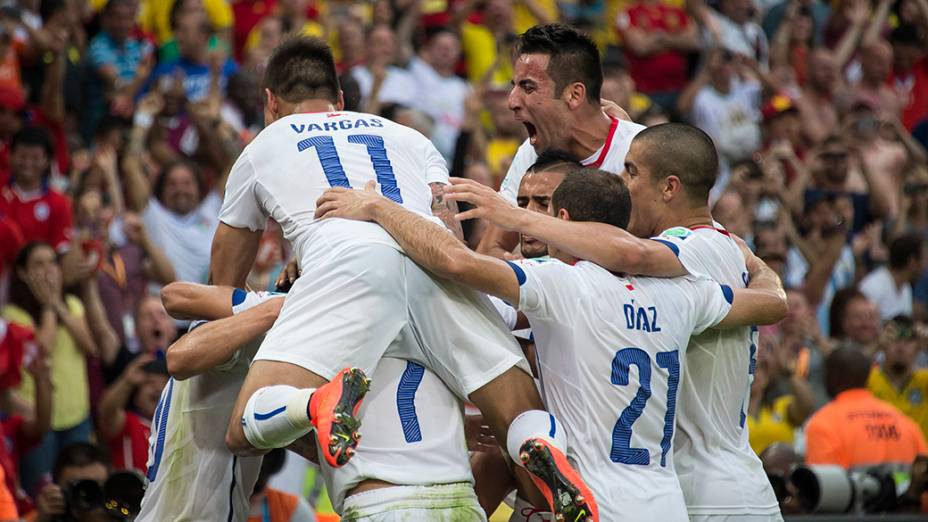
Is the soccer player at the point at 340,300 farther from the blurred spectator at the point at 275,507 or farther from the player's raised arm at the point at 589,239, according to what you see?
the blurred spectator at the point at 275,507

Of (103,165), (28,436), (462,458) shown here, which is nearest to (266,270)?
(103,165)

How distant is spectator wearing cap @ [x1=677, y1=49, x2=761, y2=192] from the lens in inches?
593

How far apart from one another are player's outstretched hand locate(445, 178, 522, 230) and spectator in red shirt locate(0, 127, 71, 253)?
5604 mm

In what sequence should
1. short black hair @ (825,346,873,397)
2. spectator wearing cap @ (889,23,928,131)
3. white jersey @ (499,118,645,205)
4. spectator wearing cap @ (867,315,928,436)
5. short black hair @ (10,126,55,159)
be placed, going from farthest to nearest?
spectator wearing cap @ (889,23,928,131) → spectator wearing cap @ (867,315,928,436) → short black hair @ (10,126,55,159) → short black hair @ (825,346,873,397) → white jersey @ (499,118,645,205)

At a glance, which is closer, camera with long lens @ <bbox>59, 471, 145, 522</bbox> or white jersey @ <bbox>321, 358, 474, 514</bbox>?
white jersey @ <bbox>321, 358, 474, 514</bbox>

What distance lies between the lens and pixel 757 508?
6.22 metres

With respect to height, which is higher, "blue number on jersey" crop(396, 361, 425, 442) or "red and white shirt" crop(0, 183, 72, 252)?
"blue number on jersey" crop(396, 361, 425, 442)

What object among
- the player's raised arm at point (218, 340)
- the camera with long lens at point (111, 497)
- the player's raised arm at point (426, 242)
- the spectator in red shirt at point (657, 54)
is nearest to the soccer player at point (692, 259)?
the player's raised arm at point (426, 242)

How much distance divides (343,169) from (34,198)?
18.1 ft

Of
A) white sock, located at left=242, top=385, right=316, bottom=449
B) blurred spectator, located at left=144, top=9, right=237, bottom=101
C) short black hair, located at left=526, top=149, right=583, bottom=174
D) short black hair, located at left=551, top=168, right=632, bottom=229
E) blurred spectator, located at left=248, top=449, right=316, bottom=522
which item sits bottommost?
blurred spectator, located at left=248, top=449, right=316, bottom=522

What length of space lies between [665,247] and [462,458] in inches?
46.6

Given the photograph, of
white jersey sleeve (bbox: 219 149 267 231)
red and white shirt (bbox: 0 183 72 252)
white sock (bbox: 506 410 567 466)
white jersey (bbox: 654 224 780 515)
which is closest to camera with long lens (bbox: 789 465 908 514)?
white jersey (bbox: 654 224 780 515)

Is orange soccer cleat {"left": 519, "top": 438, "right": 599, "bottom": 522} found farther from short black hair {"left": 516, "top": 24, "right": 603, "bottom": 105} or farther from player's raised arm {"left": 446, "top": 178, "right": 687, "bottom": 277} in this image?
short black hair {"left": 516, "top": 24, "right": 603, "bottom": 105}

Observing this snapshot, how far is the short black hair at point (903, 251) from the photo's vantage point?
13.2m
